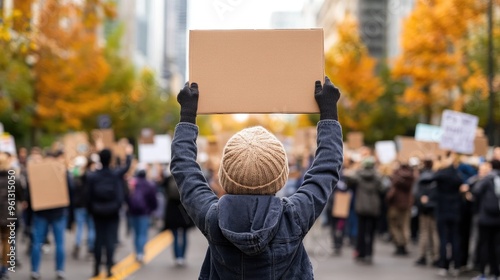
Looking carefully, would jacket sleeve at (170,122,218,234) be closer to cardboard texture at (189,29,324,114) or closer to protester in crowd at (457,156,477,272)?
cardboard texture at (189,29,324,114)

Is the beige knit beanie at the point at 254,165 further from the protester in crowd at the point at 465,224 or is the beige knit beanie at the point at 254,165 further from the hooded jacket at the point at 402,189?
the hooded jacket at the point at 402,189

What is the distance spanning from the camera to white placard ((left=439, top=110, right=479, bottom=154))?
13.8m

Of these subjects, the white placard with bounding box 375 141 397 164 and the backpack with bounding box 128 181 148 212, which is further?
the white placard with bounding box 375 141 397 164

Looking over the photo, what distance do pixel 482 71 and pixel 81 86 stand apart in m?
16.9

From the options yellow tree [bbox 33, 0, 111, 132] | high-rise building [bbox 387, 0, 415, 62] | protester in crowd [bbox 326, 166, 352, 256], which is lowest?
protester in crowd [bbox 326, 166, 352, 256]

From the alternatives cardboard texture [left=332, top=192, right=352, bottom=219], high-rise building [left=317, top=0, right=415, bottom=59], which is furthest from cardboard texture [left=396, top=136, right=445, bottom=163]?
high-rise building [left=317, top=0, right=415, bottom=59]

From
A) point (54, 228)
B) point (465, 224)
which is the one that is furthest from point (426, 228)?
point (54, 228)

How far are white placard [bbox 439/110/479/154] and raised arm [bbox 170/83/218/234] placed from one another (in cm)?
1061

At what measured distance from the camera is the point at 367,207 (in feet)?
51.9

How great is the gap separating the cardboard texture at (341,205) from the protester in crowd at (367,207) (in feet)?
1.91

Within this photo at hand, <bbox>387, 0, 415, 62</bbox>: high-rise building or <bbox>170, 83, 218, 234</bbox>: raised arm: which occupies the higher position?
<bbox>387, 0, 415, 62</bbox>: high-rise building

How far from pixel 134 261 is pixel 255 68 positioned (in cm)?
1185

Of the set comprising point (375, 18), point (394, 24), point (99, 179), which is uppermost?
point (375, 18)

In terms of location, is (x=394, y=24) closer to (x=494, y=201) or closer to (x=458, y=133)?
(x=458, y=133)
